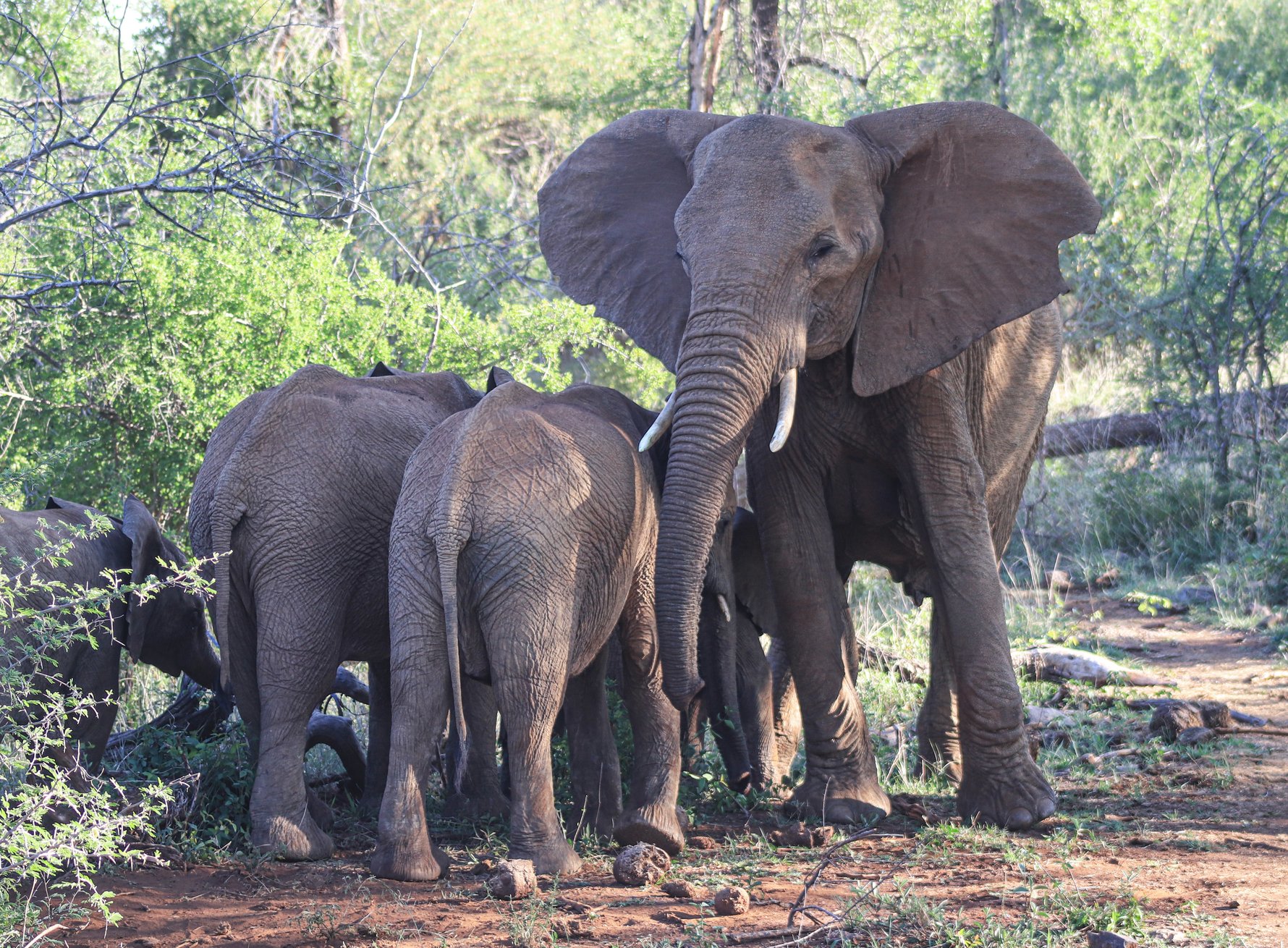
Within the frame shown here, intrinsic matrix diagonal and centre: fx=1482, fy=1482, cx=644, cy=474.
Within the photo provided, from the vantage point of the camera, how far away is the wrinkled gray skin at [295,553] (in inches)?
204

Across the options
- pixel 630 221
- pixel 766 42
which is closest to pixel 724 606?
pixel 630 221

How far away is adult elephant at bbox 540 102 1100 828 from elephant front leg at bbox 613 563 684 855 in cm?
48

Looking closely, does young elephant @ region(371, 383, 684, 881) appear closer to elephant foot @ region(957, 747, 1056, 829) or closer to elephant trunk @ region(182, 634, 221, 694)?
elephant foot @ region(957, 747, 1056, 829)

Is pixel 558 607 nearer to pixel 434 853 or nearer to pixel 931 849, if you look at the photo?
pixel 434 853

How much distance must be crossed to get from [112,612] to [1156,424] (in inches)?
358

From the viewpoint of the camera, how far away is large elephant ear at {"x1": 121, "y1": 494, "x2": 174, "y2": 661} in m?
5.52

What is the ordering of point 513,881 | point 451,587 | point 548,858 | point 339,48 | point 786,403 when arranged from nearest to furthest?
1. point 513,881
2. point 451,587
3. point 548,858
4. point 786,403
5. point 339,48

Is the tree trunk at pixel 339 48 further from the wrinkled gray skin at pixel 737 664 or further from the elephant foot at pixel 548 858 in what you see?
the elephant foot at pixel 548 858

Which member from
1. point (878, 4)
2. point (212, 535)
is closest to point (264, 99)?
point (878, 4)

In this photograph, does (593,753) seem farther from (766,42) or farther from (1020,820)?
(766,42)

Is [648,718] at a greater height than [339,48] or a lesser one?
lesser

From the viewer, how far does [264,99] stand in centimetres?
1435

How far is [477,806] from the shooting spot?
19.0 feet

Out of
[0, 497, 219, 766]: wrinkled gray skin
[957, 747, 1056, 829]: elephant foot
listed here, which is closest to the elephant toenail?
[957, 747, 1056, 829]: elephant foot
